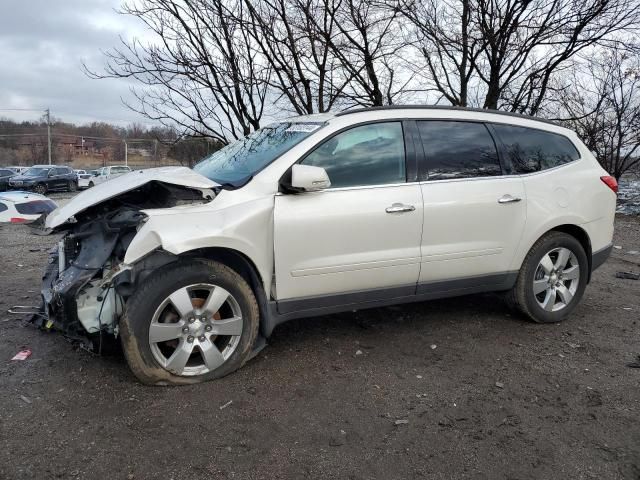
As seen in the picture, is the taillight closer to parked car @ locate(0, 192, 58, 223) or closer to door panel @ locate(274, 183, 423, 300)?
door panel @ locate(274, 183, 423, 300)

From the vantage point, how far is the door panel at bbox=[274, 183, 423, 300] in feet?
10.9

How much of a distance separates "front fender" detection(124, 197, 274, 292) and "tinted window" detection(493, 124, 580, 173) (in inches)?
86.8

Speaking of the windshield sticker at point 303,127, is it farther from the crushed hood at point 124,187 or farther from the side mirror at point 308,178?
the crushed hood at point 124,187

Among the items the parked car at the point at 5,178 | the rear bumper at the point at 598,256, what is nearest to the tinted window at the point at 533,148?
the rear bumper at the point at 598,256

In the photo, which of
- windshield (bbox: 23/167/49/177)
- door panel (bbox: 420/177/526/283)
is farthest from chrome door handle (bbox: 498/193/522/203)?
windshield (bbox: 23/167/49/177)

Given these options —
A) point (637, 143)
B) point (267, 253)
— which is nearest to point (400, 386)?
point (267, 253)

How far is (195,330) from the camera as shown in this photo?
10.4 feet

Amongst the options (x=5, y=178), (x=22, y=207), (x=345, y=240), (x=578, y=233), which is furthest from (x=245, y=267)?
(x=5, y=178)

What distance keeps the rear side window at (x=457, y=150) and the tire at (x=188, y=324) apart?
5.47ft

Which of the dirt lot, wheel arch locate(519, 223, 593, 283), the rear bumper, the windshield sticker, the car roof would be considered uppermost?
the car roof

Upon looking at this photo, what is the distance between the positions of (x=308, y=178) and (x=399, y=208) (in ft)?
2.52

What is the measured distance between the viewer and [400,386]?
327 cm

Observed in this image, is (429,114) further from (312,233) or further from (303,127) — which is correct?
(312,233)

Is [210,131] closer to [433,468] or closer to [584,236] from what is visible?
[584,236]
